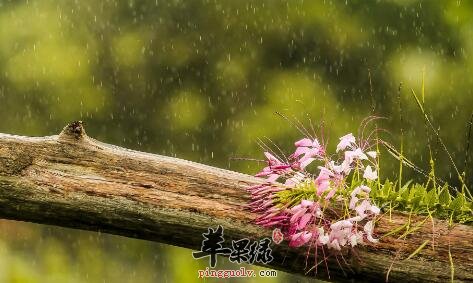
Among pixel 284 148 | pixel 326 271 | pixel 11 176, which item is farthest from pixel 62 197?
pixel 284 148

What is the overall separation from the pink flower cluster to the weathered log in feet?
0.21

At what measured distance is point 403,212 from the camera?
342 cm

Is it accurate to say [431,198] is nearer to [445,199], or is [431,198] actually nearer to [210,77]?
[445,199]

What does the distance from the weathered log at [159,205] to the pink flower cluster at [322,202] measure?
6 cm

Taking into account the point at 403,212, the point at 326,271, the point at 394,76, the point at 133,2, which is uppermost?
the point at 133,2

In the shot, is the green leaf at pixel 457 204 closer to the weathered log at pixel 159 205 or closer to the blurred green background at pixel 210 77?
the weathered log at pixel 159 205

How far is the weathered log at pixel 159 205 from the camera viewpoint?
3.35 meters

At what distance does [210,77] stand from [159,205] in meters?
6.19

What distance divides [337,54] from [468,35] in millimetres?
1357

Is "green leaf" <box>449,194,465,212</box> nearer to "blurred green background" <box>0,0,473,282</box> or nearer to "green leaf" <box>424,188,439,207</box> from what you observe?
"green leaf" <box>424,188,439,207</box>

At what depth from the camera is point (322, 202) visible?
3342mm

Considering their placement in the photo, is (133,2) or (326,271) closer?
(326,271)

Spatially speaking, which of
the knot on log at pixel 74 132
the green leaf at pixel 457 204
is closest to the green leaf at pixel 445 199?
the green leaf at pixel 457 204

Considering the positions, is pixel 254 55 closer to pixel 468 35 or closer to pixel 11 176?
pixel 468 35
